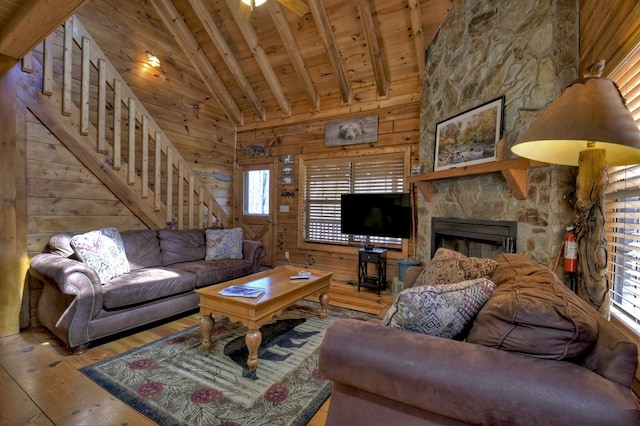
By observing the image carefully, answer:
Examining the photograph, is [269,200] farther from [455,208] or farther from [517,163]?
[517,163]

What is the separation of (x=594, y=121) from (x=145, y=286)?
3.44 meters

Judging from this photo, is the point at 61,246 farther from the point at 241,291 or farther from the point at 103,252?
the point at 241,291

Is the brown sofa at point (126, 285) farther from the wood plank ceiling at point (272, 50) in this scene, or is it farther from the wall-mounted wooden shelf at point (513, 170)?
the wall-mounted wooden shelf at point (513, 170)

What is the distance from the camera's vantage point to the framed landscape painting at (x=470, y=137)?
2748 millimetres

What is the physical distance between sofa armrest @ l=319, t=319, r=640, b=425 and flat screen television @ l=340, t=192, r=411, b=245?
3012mm

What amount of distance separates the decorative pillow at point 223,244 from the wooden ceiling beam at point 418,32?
11.5ft

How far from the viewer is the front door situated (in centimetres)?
559

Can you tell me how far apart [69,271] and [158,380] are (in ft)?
3.80

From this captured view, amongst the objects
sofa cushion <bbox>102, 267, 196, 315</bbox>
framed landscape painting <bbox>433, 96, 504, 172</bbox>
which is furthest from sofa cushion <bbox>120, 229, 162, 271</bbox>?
framed landscape painting <bbox>433, 96, 504, 172</bbox>

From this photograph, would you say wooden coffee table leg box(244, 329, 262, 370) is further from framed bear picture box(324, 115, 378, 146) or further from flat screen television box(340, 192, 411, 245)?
framed bear picture box(324, 115, 378, 146)

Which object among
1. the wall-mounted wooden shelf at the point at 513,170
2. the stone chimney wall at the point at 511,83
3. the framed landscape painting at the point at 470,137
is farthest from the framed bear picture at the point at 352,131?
the wall-mounted wooden shelf at the point at 513,170

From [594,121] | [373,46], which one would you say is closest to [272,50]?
[373,46]

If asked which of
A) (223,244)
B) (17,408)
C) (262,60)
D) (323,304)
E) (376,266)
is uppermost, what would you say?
(262,60)

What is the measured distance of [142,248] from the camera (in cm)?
349
